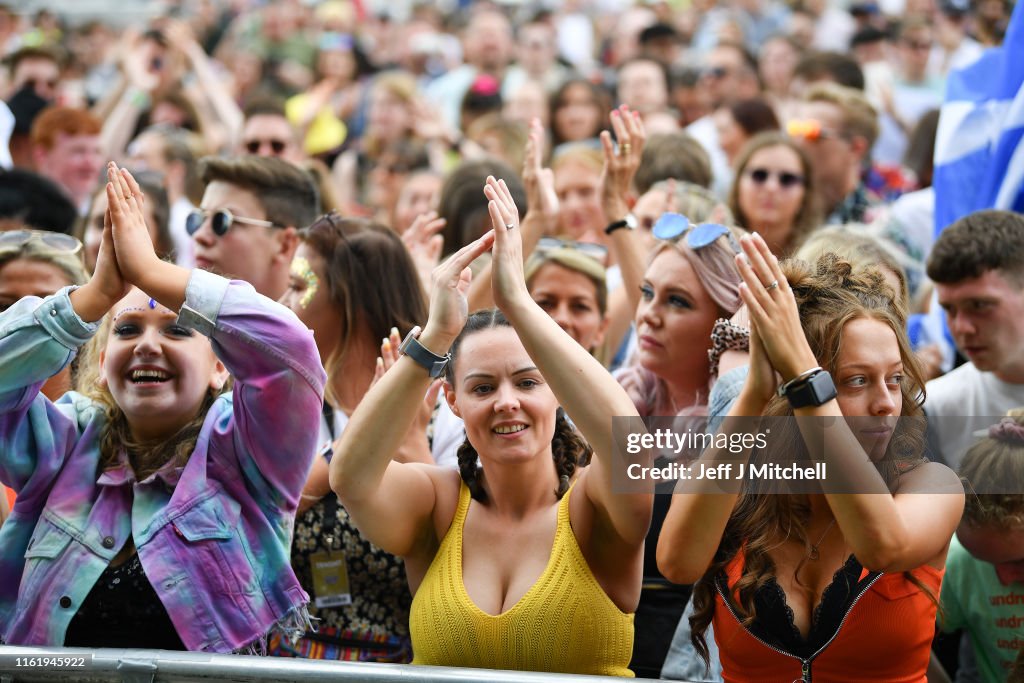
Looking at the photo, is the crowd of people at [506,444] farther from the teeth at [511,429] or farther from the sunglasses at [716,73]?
the sunglasses at [716,73]

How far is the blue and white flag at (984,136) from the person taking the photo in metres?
4.73

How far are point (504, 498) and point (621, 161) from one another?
1.79 m

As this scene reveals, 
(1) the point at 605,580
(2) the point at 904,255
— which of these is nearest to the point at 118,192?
(1) the point at 605,580

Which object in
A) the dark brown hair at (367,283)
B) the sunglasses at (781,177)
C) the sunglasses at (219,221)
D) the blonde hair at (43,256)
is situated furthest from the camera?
the sunglasses at (781,177)

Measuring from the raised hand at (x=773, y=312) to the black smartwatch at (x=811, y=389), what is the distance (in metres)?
0.02

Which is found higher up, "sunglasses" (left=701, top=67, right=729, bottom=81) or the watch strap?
"sunglasses" (left=701, top=67, right=729, bottom=81)

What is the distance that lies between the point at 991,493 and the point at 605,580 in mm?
1002

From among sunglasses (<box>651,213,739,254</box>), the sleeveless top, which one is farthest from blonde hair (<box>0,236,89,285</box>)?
sunglasses (<box>651,213,739,254</box>)

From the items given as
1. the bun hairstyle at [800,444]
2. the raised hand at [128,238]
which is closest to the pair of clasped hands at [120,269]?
the raised hand at [128,238]

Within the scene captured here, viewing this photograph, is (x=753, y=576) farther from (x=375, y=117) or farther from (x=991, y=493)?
(x=375, y=117)

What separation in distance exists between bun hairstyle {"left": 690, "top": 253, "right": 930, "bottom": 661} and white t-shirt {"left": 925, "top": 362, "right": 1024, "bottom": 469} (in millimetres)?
665

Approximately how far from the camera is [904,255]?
5387 mm

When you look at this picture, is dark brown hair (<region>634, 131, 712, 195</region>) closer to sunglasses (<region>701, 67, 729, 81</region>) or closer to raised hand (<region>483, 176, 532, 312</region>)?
raised hand (<region>483, 176, 532, 312</region>)

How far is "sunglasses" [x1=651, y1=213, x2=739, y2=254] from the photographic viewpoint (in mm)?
3566
